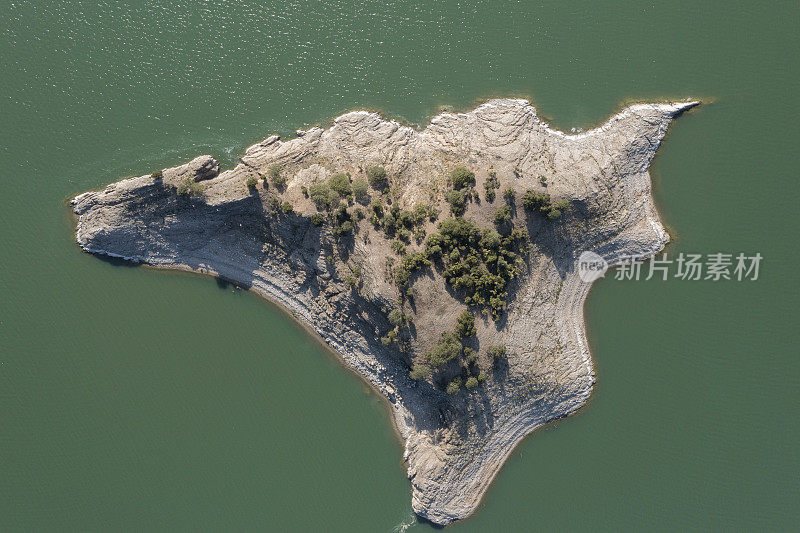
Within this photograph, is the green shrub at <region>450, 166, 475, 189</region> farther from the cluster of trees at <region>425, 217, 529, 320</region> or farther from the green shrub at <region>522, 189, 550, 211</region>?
the green shrub at <region>522, 189, 550, 211</region>

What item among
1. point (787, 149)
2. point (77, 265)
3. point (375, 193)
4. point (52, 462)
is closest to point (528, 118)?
point (375, 193)

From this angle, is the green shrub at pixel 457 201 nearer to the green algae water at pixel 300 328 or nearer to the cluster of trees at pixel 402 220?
the cluster of trees at pixel 402 220

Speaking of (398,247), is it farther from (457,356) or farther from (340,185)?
(457,356)

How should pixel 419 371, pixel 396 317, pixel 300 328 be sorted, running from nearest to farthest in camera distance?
pixel 396 317, pixel 419 371, pixel 300 328

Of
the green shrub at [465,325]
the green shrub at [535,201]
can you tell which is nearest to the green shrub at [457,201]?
the green shrub at [535,201]

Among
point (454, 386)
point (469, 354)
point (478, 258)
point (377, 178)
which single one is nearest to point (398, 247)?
point (377, 178)

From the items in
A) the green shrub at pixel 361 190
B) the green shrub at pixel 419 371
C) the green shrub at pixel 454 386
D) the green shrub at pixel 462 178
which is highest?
the green shrub at pixel 462 178

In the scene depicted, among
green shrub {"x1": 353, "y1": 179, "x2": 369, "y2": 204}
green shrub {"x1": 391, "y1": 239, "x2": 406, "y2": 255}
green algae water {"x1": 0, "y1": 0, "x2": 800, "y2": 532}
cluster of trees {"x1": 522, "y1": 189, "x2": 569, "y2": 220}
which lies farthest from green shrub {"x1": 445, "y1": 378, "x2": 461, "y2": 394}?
green shrub {"x1": 353, "y1": 179, "x2": 369, "y2": 204}
